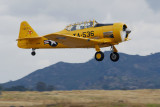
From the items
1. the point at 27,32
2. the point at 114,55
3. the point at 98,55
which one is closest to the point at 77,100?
the point at 27,32

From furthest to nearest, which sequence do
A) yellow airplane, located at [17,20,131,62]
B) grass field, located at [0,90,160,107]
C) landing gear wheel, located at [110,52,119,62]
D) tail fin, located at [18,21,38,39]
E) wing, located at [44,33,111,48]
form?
grass field, located at [0,90,160,107] < tail fin, located at [18,21,38,39] < landing gear wheel, located at [110,52,119,62] < yellow airplane, located at [17,20,131,62] < wing, located at [44,33,111,48]

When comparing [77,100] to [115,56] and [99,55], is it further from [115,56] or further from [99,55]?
[99,55]

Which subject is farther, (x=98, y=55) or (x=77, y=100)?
(x=77, y=100)

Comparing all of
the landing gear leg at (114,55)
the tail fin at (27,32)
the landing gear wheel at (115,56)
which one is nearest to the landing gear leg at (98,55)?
the landing gear leg at (114,55)

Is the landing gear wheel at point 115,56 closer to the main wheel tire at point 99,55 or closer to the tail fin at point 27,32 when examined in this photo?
the main wheel tire at point 99,55

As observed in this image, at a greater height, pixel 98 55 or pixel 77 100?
pixel 98 55

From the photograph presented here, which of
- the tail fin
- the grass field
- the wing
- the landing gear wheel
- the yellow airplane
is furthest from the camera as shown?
the grass field

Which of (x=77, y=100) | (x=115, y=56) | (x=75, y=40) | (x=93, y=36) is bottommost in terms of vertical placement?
(x=77, y=100)

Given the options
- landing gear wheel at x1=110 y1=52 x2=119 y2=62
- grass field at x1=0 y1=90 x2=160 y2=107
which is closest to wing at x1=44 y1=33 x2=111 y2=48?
landing gear wheel at x1=110 y1=52 x2=119 y2=62

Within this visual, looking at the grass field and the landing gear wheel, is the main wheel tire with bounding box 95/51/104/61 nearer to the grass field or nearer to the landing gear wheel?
the landing gear wheel

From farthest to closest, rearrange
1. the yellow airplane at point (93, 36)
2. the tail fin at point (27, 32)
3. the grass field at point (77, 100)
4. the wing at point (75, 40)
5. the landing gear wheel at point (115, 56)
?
the grass field at point (77, 100)
the tail fin at point (27, 32)
the landing gear wheel at point (115, 56)
the yellow airplane at point (93, 36)
the wing at point (75, 40)

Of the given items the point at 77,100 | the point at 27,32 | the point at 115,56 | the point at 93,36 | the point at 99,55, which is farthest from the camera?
the point at 77,100

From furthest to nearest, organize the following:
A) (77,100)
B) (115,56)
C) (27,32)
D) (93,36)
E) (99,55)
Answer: (77,100) < (27,32) < (115,56) < (93,36) < (99,55)

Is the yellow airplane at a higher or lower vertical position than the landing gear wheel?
higher
